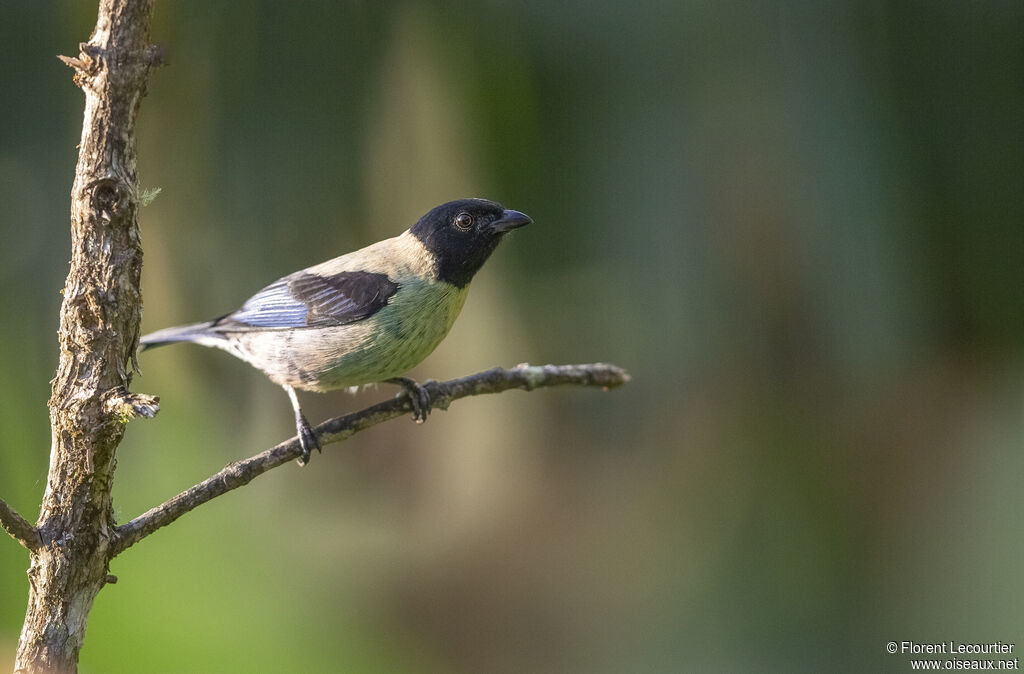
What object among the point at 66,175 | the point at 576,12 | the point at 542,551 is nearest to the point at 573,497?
the point at 542,551

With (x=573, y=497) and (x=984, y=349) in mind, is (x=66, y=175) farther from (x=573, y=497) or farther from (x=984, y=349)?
(x=984, y=349)

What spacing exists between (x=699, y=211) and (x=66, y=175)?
4.06 metres

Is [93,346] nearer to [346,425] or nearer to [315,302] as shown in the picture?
[346,425]

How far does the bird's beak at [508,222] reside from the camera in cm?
323

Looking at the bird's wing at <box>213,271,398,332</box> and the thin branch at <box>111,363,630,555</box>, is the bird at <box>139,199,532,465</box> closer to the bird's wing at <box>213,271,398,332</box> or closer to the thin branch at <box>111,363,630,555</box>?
the bird's wing at <box>213,271,398,332</box>

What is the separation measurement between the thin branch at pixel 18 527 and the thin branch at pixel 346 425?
16 centimetres

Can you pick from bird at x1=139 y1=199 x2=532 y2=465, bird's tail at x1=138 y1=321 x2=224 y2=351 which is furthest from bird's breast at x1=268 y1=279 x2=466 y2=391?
bird's tail at x1=138 y1=321 x2=224 y2=351

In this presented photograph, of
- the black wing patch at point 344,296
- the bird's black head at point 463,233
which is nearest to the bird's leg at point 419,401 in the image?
the black wing patch at point 344,296

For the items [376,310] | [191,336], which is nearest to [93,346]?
[376,310]

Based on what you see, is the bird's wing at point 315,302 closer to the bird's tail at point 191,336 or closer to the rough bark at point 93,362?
the bird's tail at point 191,336

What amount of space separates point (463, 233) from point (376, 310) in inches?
16.9

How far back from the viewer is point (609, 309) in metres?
6.39

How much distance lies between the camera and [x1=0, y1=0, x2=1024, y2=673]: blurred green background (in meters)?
5.65

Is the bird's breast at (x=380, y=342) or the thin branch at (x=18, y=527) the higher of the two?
the bird's breast at (x=380, y=342)
